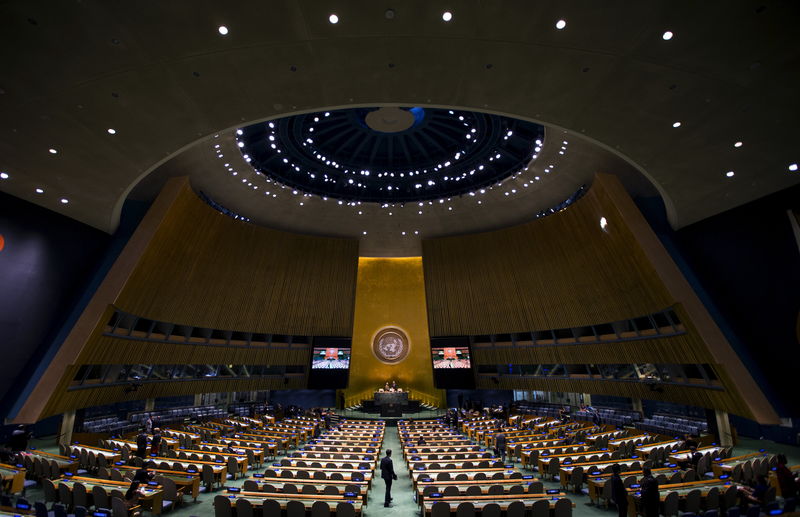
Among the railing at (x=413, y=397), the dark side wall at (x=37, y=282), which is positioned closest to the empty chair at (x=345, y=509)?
the dark side wall at (x=37, y=282)

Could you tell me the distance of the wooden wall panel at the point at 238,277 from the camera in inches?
691

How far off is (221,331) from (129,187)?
11787mm

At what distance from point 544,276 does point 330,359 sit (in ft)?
49.1

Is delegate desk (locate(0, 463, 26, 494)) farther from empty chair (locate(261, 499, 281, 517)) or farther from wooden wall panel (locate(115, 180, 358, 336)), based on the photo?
wooden wall panel (locate(115, 180, 358, 336))

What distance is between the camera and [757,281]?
14086 mm

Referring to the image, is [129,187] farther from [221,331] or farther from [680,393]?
[680,393]

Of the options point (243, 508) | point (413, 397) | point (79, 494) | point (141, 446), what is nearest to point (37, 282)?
point (141, 446)

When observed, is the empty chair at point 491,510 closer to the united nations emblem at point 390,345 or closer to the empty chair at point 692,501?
the empty chair at point 692,501

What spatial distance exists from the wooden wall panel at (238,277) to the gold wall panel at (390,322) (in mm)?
5297

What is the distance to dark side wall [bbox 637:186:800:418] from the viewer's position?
12.9m

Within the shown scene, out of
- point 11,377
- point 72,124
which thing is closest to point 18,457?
point 11,377

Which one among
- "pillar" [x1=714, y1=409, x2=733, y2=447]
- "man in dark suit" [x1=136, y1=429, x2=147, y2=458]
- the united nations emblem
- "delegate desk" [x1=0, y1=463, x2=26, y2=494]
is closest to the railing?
the united nations emblem

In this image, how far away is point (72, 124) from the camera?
1018 cm

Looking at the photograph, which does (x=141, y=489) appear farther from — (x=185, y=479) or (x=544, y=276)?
(x=544, y=276)
